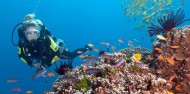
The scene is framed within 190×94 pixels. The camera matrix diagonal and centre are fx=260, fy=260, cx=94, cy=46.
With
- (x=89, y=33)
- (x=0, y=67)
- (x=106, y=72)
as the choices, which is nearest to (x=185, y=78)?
(x=106, y=72)

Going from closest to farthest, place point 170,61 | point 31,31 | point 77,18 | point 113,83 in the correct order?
point 113,83 → point 170,61 → point 31,31 → point 77,18

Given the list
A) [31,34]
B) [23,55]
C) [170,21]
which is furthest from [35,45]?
[170,21]

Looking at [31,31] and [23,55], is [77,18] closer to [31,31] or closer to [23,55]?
[23,55]

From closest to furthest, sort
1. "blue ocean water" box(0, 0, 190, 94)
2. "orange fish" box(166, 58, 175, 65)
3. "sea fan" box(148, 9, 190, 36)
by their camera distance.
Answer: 1. "orange fish" box(166, 58, 175, 65)
2. "sea fan" box(148, 9, 190, 36)
3. "blue ocean water" box(0, 0, 190, 94)

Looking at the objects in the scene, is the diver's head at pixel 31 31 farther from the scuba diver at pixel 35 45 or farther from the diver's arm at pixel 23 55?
the diver's arm at pixel 23 55

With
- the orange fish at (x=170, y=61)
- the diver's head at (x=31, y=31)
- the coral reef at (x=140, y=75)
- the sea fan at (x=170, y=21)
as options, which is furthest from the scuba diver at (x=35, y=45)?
the orange fish at (x=170, y=61)

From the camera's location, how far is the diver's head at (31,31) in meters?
8.28

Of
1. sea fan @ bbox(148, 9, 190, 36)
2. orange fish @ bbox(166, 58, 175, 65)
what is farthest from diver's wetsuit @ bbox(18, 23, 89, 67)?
orange fish @ bbox(166, 58, 175, 65)

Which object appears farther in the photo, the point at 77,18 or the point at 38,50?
the point at 77,18

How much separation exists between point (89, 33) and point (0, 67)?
210ft

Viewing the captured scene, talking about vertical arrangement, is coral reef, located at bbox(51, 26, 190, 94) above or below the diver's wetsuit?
below

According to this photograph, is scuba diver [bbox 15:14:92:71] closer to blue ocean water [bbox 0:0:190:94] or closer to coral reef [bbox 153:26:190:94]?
coral reef [bbox 153:26:190:94]

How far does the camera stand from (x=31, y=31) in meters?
8.30

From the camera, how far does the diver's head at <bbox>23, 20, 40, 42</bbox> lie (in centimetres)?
828
